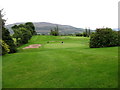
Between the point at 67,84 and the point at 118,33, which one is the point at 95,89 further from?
the point at 118,33

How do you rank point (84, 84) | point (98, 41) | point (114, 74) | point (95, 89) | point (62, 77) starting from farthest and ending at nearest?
point (98, 41), point (62, 77), point (114, 74), point (84, 84), point (95, 89)

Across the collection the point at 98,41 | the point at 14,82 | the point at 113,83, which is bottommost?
the point at 14,82

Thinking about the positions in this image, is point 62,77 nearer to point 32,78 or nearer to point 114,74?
point 32,78

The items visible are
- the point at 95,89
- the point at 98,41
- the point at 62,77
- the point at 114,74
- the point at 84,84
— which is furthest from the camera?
the point at 98,41

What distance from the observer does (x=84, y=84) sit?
6.43 m

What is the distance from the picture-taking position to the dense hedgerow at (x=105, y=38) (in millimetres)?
26734

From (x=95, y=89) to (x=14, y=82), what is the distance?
17.0ft

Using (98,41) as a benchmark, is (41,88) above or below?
below

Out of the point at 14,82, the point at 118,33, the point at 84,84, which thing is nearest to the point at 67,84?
the point at 84,84

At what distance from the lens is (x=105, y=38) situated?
1064 inches

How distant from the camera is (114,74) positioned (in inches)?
283

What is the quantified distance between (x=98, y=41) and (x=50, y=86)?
23354 millimetres

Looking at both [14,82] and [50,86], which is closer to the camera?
[50,86]

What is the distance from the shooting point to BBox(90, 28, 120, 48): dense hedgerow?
26.7 m
